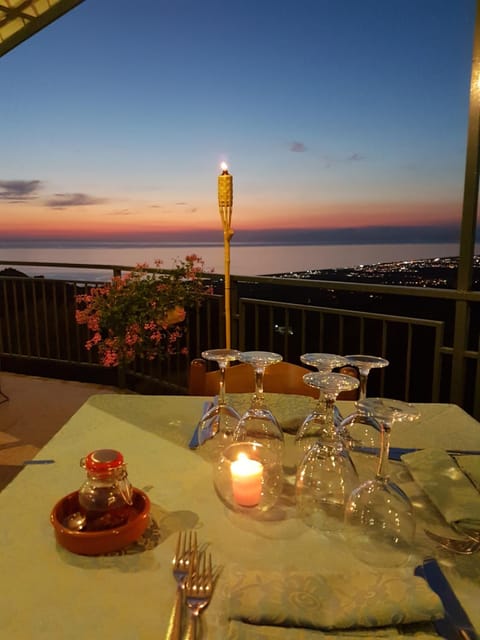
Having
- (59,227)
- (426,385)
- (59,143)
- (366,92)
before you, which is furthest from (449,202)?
(59,227)

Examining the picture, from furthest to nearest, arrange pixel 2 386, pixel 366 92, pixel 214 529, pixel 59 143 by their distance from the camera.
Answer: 1. pixel 59 143
2. pixel 366 92
3. pixel 2 386
4. pixel 214 529

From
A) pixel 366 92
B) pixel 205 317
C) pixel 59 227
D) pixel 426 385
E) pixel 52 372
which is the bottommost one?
pixel 52 372

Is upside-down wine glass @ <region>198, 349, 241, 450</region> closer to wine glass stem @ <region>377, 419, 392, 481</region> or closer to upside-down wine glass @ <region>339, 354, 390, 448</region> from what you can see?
upside-down wine glass @ <region>339, 354, 390, 448</region>

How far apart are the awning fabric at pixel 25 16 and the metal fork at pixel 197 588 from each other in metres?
3.83

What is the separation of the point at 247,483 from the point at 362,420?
1.04ft

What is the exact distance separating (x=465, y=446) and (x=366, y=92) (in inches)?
226

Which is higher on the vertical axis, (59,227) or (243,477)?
(59,227)

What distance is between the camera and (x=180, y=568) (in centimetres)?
68

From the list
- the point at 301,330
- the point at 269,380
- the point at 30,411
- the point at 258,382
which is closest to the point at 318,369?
the point at 258,382

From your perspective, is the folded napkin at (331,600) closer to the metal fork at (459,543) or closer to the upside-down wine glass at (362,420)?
the metal fork at (459,543)

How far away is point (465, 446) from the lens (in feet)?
3.85

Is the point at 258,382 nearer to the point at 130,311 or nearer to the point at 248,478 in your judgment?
the point at 248,478

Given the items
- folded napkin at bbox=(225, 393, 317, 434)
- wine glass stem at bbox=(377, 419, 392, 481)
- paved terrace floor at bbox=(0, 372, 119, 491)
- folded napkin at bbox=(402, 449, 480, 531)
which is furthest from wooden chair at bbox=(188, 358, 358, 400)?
paved terrace floor at bbox=(0, 372, 119, 491)

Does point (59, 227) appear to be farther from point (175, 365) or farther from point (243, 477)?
point (243, 477)
